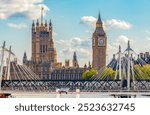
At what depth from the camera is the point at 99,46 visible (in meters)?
88.8

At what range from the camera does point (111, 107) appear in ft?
14.2

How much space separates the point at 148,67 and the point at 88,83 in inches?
→ 533

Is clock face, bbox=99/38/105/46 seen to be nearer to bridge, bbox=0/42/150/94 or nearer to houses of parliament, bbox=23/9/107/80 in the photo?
houses of parliament, bbox=23/9/107/80

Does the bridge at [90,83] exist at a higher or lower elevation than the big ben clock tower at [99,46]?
lower

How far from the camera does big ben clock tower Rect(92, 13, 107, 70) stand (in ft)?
276

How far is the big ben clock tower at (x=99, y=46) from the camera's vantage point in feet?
276

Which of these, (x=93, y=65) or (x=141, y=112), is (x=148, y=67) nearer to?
(x=93, y=65)

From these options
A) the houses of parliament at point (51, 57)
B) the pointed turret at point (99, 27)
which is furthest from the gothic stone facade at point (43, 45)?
the pointed turret at point (99, 27)

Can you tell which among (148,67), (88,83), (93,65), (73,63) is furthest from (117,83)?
(73,63)

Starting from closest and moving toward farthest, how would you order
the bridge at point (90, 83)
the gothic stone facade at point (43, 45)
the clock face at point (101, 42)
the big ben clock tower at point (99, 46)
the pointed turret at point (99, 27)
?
the bridge at point (90, 83) → the big ben clock tower at point (99, 46) → the gothic stone facade at point (43, 45) → the clock face at point (101, 42) → the pointed turret at point (99, 27)

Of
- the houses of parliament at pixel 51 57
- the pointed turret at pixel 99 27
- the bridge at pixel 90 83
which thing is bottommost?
the bridge at pixel 90 83

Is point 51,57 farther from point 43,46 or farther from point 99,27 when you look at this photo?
point 99,27

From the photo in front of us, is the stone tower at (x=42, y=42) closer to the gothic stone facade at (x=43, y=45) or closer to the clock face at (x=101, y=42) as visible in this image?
the gothic stone facade at (x=43, y=45)

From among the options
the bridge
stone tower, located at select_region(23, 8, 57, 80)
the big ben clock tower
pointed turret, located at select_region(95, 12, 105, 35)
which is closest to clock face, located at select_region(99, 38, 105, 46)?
the big ben clock tower
